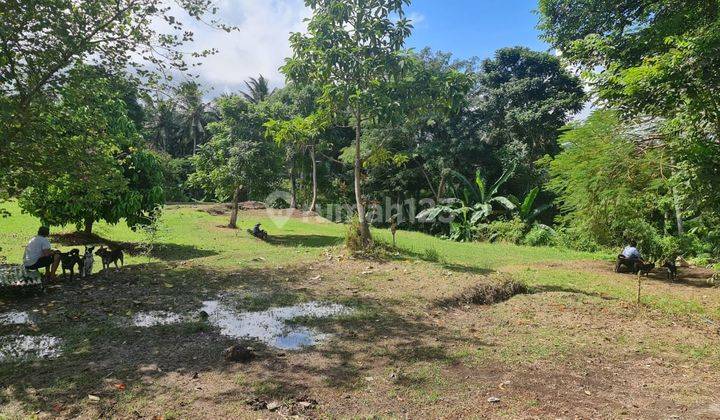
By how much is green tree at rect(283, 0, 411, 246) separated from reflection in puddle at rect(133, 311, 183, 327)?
699 cm

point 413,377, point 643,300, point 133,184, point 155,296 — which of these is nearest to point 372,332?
point 413,377

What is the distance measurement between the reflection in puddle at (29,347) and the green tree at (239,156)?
13228mm

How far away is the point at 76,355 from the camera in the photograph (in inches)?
214

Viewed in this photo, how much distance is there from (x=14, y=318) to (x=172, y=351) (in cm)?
320

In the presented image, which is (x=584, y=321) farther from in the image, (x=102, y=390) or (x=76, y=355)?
(x=76, y=355)

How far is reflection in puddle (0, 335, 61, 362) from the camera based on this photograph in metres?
5.42

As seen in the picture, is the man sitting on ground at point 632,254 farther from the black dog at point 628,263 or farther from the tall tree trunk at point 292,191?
the tall tree trunk at point 292,191

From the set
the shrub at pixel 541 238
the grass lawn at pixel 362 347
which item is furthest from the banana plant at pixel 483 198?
the grass lawn at pixel 362 347

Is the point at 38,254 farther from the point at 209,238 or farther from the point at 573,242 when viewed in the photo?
the point at 573,242

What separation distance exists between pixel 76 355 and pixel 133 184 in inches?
404

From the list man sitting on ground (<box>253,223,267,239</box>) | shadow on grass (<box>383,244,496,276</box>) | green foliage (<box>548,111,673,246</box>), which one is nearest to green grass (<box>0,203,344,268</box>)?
man sitting on ground (<box>253,223,267,239</box>)

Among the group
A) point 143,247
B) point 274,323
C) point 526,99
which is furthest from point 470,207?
point 274,323

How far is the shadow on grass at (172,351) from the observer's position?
4465 mm

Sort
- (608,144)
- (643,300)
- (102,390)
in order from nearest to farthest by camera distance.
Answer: (102,390) → (643,300) → (608,144)
